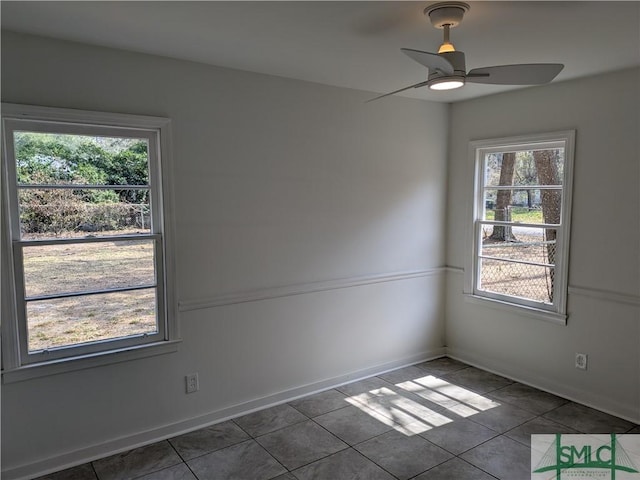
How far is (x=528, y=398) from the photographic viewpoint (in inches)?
138

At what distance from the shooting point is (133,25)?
2.28 m

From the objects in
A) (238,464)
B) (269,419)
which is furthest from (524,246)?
(238,464)

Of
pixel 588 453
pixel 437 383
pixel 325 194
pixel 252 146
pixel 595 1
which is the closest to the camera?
pixel 595 1

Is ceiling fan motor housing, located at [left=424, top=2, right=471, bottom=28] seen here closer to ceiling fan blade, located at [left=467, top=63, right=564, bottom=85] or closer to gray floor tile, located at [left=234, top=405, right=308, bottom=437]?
ceiling fan blade, located at [left=467, top=63, right=564, bottom=85]

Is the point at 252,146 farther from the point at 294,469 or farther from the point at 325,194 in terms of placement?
the point at 294,469

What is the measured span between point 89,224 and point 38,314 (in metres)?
0.57

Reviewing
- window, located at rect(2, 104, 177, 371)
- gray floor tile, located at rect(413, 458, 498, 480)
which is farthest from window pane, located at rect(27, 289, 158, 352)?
gray floor tile, located at rect(413, 458, 498, 480)

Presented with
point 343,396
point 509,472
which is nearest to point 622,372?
point 509,472

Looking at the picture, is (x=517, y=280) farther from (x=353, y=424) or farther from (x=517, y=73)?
(x=517, y=73)

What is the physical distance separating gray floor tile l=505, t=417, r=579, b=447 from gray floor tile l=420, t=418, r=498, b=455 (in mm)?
139

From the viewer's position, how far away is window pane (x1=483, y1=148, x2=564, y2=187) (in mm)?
3547

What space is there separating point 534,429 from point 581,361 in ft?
2.42

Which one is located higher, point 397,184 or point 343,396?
point 397,184

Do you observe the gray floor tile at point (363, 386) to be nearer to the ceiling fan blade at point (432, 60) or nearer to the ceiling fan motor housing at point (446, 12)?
the ceiling fan blade at point (432, 60)
